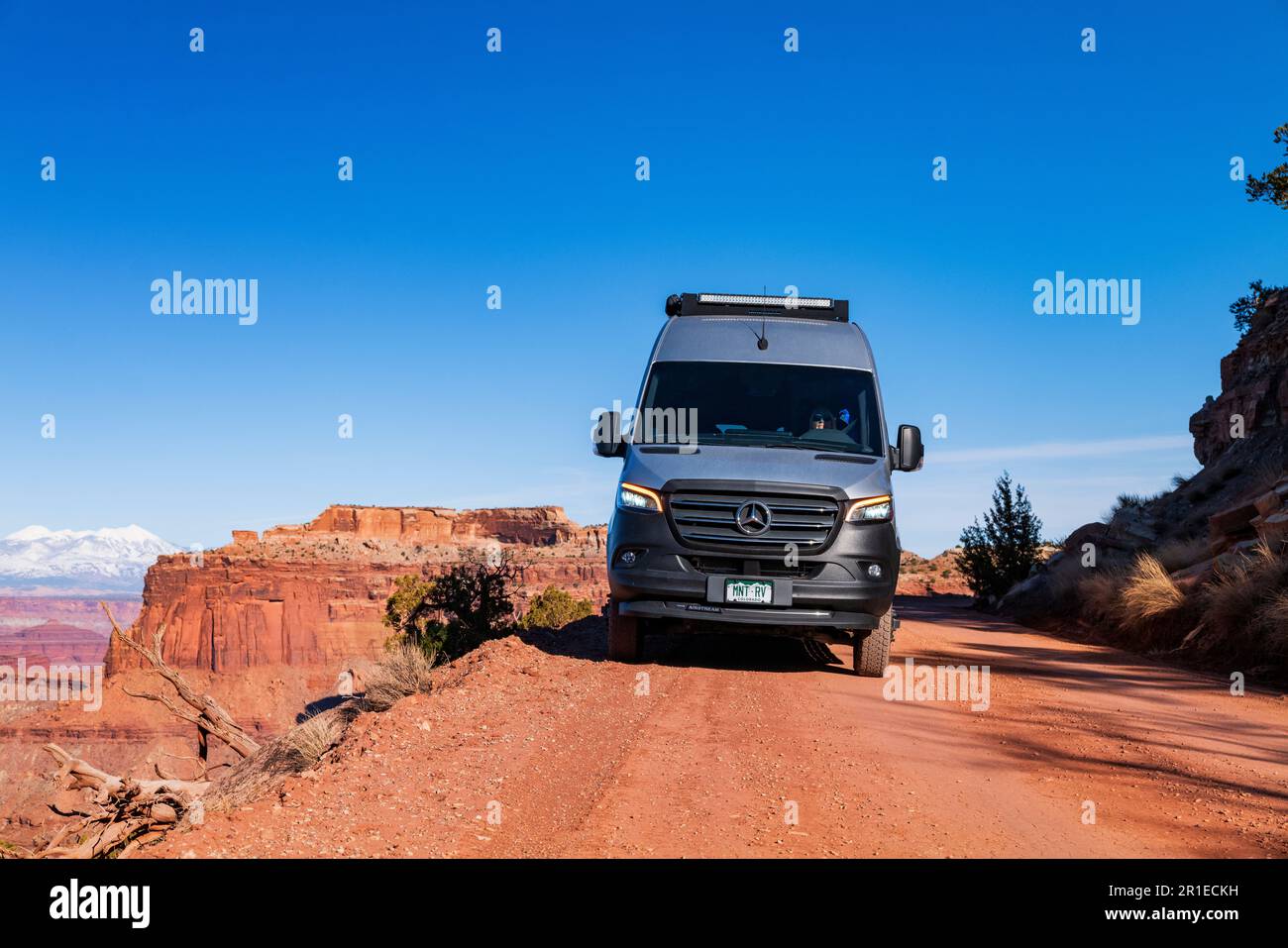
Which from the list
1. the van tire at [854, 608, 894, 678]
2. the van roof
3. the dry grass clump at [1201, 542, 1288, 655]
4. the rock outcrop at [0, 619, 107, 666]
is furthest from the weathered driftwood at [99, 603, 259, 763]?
the rock outcrop at [0, 619, 107, 666]

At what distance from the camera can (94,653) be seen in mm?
101625

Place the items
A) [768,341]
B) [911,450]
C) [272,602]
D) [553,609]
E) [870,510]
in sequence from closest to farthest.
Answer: [870,510], [911,450], [768,341], [553,609], [272,602]

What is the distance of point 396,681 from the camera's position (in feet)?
35.5

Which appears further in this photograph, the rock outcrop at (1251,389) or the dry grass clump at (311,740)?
the rock outcrop at (1251,389)

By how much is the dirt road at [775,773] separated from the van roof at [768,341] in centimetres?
340

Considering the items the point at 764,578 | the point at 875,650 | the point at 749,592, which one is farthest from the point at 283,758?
the point at 875,650

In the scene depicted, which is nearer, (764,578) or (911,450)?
(764,578)

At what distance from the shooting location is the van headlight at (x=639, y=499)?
9.51 meters

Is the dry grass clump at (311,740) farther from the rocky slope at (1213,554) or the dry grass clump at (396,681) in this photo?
the rocky slope at (1213,554)

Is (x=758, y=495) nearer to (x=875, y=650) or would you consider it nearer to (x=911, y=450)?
(x=911, y=450)

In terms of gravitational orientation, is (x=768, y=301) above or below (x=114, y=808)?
above

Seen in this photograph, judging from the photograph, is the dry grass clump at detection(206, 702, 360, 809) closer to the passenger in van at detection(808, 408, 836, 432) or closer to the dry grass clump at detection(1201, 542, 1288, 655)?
the passenger in van at detection(808, 408, 836, 432)

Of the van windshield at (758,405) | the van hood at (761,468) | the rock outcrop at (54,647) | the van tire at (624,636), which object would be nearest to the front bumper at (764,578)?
the van hood at (761,468)

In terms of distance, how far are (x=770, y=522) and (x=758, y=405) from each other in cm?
184
